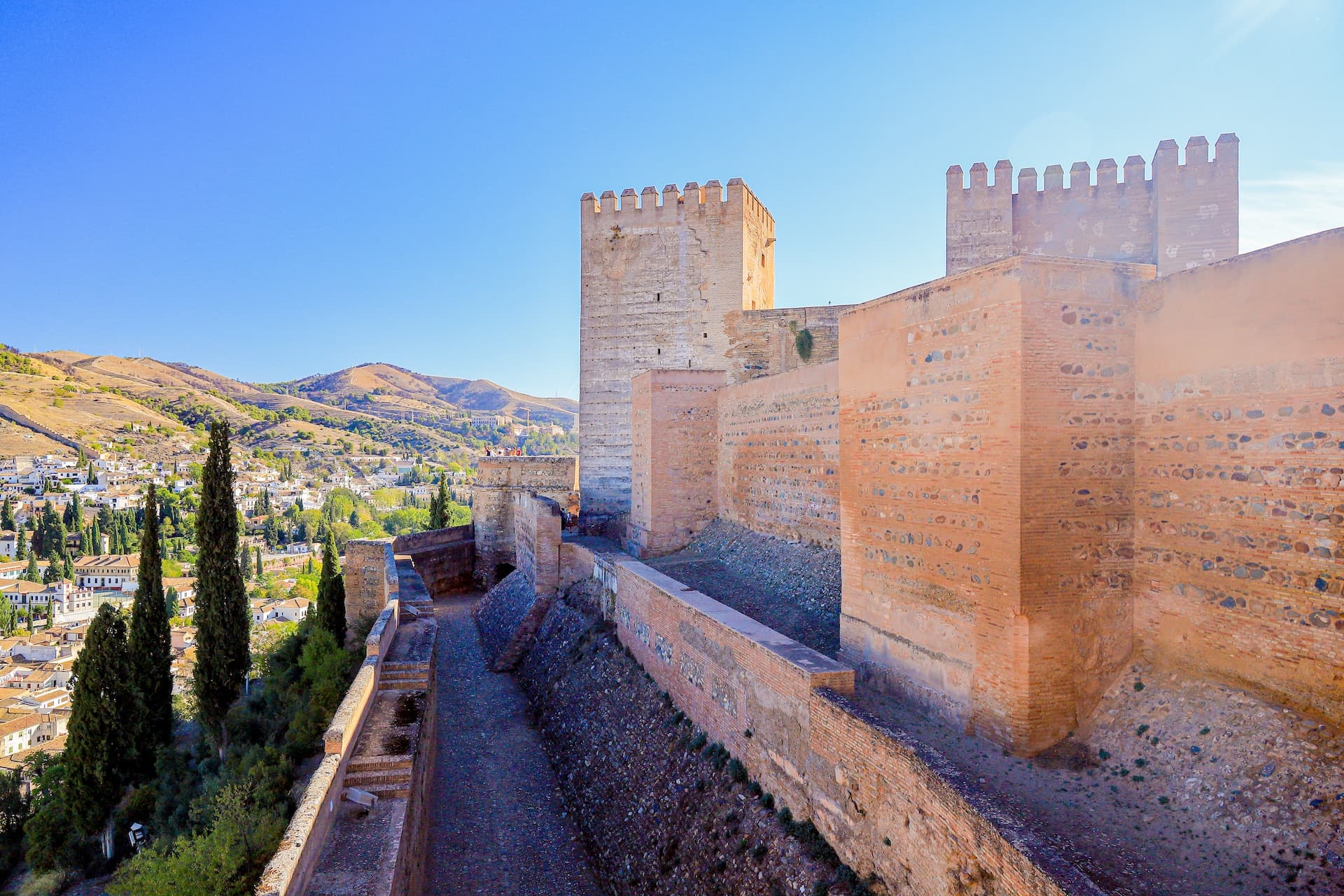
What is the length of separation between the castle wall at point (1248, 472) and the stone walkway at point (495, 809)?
5.64 m

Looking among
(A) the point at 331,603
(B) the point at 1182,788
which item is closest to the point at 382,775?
(B) the point at 1182,788

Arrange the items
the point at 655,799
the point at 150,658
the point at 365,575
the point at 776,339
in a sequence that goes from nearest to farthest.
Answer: the point at 655,799
the point at 150,658
the point at 365,575
the point at 776,339

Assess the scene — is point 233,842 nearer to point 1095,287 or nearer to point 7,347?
point 1095,287

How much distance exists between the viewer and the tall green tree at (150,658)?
14.1 m

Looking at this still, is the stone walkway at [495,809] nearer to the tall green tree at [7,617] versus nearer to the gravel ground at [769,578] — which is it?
the gravel ground at [769,578]

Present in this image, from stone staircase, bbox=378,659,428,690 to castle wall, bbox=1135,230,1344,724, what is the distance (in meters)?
7.43

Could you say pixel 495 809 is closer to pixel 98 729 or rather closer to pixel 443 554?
pixel 98 729

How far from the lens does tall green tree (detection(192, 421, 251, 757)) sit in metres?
13.5

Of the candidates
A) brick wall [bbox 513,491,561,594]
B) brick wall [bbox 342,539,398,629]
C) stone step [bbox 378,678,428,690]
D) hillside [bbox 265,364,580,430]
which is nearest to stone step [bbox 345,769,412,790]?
stone step [bbox 378,678,428,690]

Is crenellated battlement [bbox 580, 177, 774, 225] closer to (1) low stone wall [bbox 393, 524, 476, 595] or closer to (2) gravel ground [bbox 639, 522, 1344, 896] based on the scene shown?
(1) low stone wall [bbox 393, 524, 476, 595]

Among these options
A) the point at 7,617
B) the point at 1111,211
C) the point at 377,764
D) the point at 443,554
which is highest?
the point at 1111,211

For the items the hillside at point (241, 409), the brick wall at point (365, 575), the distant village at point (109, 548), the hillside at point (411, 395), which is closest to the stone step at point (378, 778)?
the brick wall at point (365, 575)

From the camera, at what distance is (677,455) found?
12703 mm

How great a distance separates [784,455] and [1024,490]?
6055 mm
